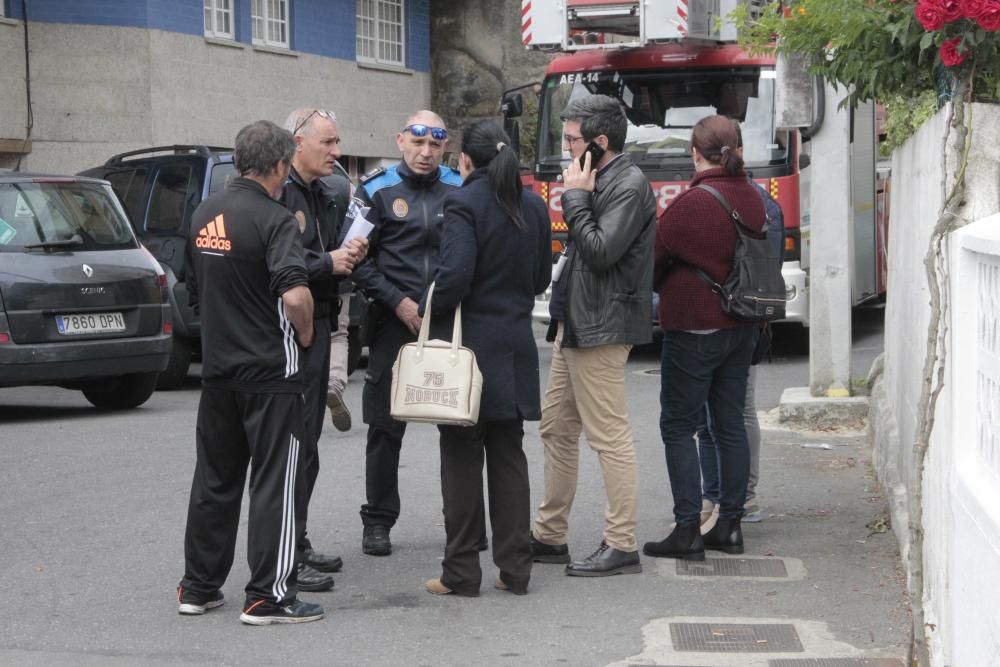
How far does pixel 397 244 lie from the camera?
6.48 meters

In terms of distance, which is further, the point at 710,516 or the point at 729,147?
the point at 710,516

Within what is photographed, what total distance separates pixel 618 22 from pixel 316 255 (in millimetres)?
7862

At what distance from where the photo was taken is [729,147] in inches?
251

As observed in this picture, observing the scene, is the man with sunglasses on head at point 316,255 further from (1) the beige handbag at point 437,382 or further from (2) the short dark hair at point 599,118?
(2) the short dark hair at point 599,118

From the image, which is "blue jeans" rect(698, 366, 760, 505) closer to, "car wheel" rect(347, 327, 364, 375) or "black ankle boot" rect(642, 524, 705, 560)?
"black ankle boot" rect(642, 524, 705, 560)

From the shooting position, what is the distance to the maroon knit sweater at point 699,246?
20.7 feet

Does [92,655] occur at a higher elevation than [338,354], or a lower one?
lower

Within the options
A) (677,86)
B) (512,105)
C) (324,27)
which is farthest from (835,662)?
(324,27)

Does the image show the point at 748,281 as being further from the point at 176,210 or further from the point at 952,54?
the point at 176,210

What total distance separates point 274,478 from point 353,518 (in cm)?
191

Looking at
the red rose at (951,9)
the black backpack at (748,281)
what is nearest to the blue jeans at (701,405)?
the black backpack at (748,281)

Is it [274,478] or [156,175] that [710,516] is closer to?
[274,478]

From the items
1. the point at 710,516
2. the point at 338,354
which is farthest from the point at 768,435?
the point at 338,354

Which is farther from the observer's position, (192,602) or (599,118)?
(599,118)
